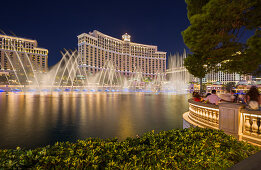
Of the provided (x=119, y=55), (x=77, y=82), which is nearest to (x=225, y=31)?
(x=77, y=82)

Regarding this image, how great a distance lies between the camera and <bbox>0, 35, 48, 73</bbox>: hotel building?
Result: 103812 millimetres

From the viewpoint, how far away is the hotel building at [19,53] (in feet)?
341

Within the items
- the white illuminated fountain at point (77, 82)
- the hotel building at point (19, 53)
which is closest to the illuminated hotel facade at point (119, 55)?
the white illuminated fountain at point (77, 82)

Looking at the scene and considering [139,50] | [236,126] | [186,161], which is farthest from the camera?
[139,50]

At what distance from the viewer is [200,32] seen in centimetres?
630

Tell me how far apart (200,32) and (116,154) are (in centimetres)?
620

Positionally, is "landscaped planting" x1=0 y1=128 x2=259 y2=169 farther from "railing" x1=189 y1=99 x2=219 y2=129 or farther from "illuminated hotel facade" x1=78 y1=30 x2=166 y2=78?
"illuminated hotel facade" x1=78 y1=30 x2=166 y2=78

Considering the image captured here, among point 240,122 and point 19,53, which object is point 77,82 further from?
point 240,122

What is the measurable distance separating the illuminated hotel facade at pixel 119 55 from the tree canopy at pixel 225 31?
119 m

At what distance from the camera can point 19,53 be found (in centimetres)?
11306

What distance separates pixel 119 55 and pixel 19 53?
Answer: 3343 inches

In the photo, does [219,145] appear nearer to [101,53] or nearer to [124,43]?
[101,53]

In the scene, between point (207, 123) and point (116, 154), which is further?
point (207, 123)

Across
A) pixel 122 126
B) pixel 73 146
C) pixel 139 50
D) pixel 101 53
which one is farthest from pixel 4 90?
pixel 139 50
